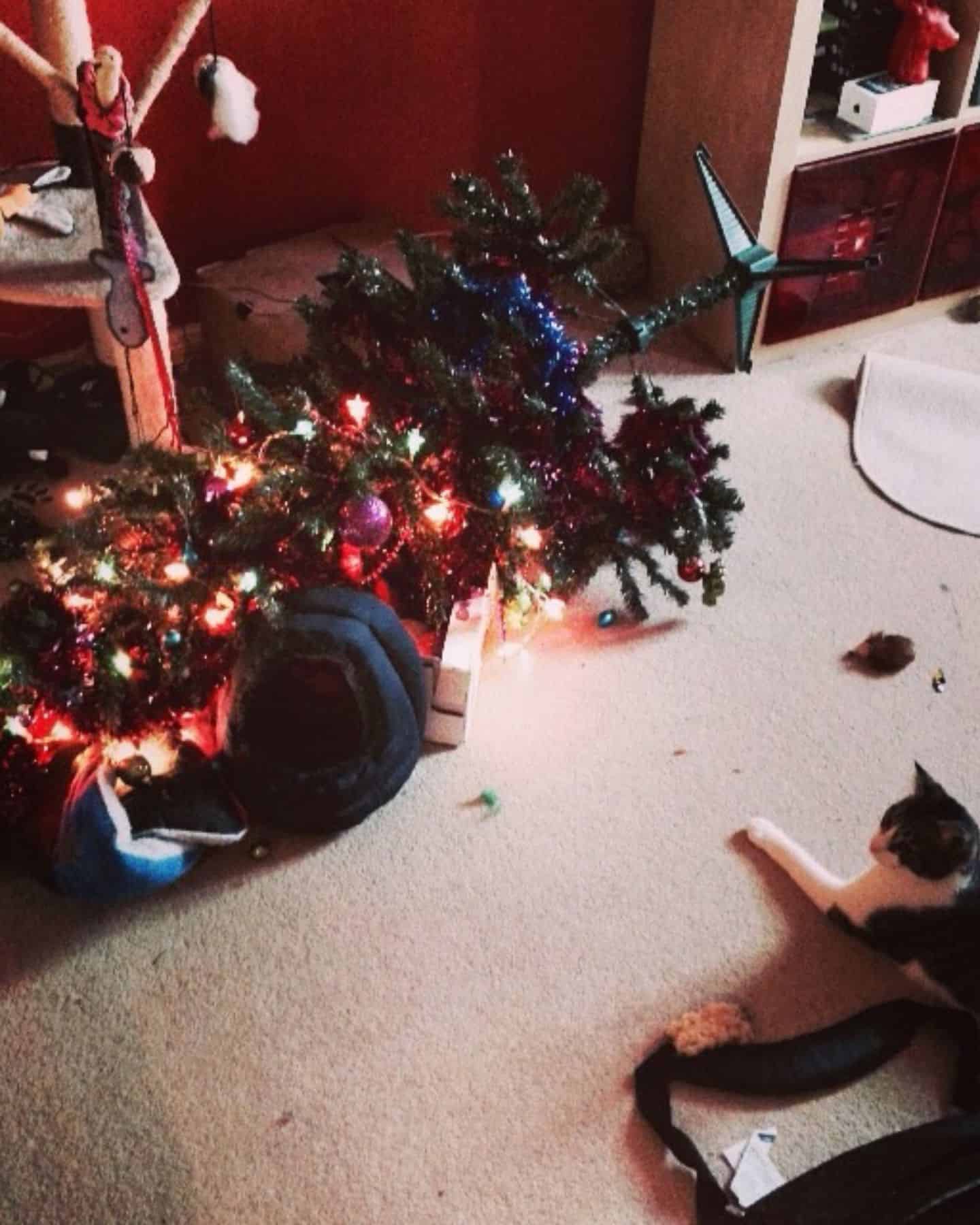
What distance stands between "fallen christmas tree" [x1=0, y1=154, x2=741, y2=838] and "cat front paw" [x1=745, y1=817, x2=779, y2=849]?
17.2 inches

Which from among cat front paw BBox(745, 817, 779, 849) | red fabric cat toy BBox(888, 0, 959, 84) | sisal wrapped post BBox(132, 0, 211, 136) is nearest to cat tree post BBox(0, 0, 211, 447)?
sisal wrapped post BBox(132, 0, 211, 136)

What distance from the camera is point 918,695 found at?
1.94m

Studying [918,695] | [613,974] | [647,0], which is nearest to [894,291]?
[647,0]

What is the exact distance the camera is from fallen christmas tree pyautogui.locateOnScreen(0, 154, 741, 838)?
1.62 m

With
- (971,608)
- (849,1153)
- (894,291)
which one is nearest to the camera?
(849,1153)

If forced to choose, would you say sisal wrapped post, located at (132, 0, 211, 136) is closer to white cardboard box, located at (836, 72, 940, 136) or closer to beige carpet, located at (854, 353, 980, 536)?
white cardboard box, located at (836, 72, 940, 136)

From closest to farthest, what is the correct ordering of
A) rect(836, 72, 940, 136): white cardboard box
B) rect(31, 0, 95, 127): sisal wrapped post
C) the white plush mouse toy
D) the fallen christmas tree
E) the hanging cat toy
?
the fallen christmas tree < the hanging cat toy < rect(31, 0, 95, 127): sisal wrapped post < the white plush mouse toy < rect(836, 72, 940, 136): white cardboard box

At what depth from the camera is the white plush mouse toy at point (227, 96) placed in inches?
77.0

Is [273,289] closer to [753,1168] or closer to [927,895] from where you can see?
[927,895]

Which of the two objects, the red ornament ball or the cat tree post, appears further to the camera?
the red ornament ball

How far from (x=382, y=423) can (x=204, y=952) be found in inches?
29.3

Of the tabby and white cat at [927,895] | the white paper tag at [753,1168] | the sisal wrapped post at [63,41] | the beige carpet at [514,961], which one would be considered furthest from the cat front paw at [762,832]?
the sisal wrapped post at [63,41]

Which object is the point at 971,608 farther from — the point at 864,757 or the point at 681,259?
the point at 681,259

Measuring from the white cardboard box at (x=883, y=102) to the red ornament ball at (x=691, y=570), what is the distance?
0.97 metres
